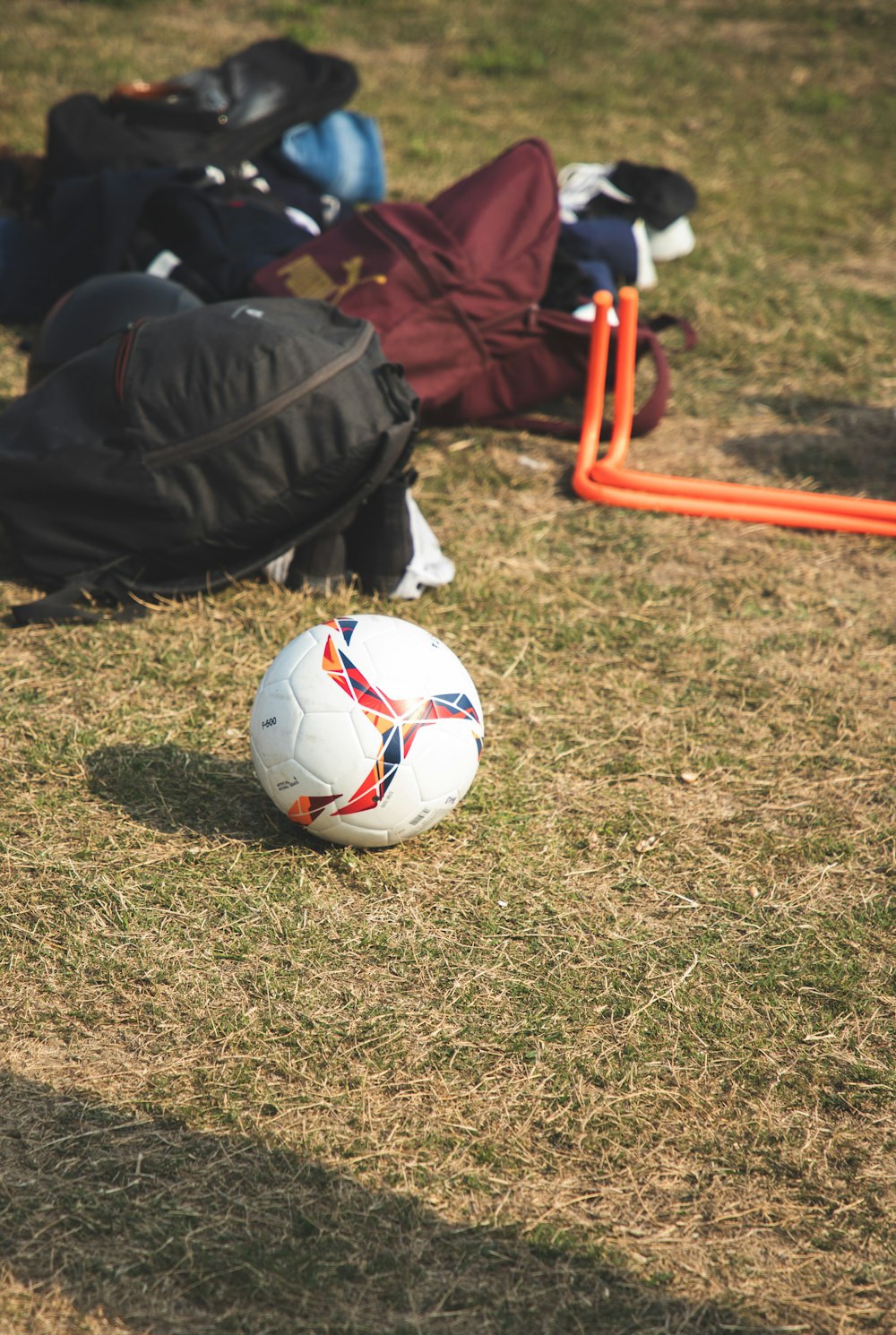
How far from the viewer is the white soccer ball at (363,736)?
244cm

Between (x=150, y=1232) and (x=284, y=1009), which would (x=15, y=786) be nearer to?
(x=284, y=1009)

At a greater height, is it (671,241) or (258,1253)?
(671,241)

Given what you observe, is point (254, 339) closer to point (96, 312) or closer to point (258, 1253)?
point (96, 312)

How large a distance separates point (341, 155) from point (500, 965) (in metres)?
4.92

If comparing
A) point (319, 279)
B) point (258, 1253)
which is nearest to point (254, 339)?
point (319, 279)

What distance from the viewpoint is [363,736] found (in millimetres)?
2439

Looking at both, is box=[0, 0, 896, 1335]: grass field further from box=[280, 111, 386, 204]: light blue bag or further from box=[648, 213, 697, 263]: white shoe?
box=[280, 111, 386, 204]: light blue bag

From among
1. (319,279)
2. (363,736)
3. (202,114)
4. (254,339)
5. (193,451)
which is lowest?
(363,736)

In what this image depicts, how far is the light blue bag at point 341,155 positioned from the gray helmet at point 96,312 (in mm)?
2298

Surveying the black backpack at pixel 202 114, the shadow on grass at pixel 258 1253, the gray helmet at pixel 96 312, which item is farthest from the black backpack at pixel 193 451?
the black backpack at pixel 202 114

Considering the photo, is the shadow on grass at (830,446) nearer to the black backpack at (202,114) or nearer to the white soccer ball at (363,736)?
the white soccer ball at (363,736)

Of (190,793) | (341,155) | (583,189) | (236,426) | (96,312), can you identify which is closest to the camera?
(190,793)

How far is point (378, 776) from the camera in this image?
8.01ft

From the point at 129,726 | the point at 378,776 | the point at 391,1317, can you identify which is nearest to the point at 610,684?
the point at 378,776
